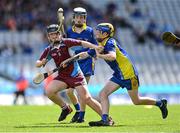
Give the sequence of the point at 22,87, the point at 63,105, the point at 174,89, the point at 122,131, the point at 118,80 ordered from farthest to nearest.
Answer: the point at 174,89, the point at 22,87, the point at 63,105, the point at 118,80, the point at 122,131

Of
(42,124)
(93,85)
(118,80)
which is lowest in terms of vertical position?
(93,85)

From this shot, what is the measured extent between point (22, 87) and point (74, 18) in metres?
14.3

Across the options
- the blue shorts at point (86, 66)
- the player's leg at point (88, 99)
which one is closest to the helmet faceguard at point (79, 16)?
the blue shorts at point (86, 66)

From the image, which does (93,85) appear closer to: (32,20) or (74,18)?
(32,20)

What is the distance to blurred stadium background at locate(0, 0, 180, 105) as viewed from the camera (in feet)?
108

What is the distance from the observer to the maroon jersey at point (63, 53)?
16141 millimetres

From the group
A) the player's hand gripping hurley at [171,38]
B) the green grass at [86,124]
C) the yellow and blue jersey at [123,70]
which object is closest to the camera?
the green grass at [86,124]

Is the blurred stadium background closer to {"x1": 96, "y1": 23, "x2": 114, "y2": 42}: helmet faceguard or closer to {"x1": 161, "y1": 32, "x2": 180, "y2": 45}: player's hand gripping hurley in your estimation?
{"x1": 96, "y1": 23, "x2": 114, "y2": 42}: helmet faceguard

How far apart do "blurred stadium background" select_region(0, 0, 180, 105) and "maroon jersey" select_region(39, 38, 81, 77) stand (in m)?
15.0

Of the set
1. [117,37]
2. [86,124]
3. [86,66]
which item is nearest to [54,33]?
[86,66]

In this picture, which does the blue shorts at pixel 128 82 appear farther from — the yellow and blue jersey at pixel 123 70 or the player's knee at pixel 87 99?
the player's knee at pixel 87 99

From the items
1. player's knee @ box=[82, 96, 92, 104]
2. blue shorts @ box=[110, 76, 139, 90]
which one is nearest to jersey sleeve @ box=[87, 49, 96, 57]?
blue shorts @ box=[110, 76, 139, 90]

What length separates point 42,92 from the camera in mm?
32125

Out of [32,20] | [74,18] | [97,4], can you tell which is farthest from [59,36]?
[97,4]
